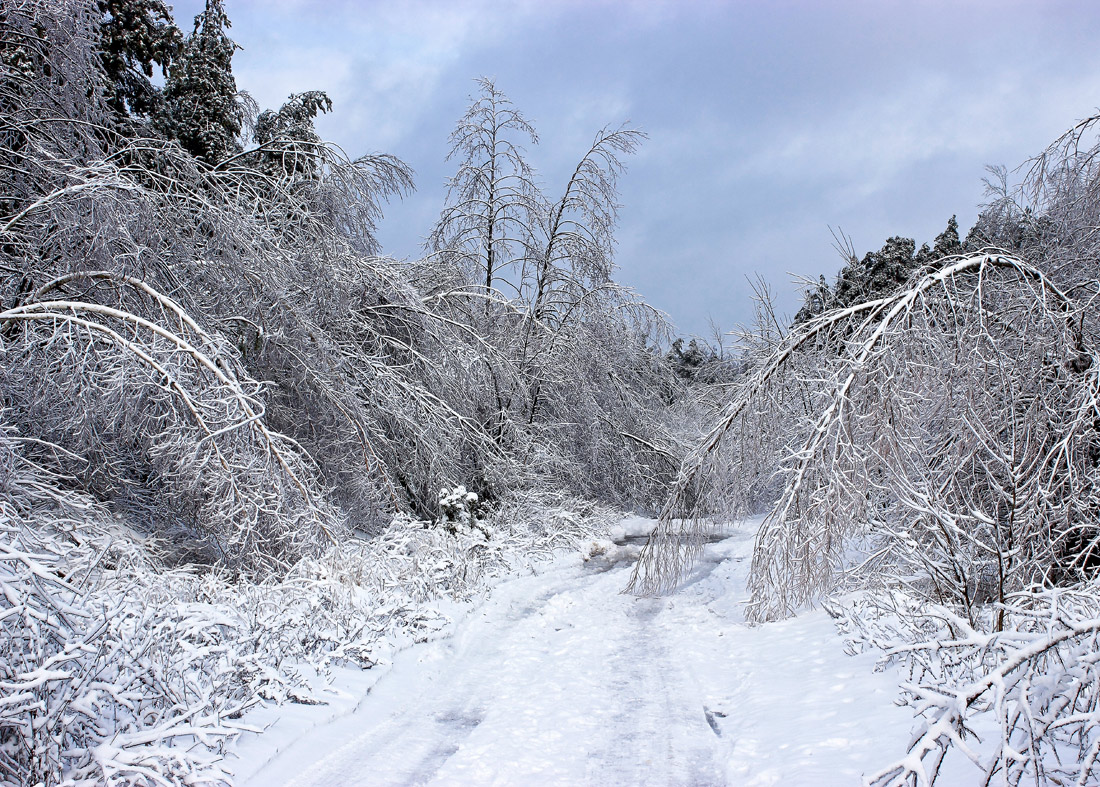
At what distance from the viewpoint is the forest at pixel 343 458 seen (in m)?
2.97

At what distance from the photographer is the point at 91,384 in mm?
6336

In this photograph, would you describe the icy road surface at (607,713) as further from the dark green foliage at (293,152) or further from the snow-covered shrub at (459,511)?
the dark green foliage at (293,152)

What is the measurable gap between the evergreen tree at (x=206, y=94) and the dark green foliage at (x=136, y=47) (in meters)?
0.45

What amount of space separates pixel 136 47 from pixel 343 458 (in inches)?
484

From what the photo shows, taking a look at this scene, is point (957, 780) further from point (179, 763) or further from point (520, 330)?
point (520, 330)

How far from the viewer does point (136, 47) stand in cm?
1542

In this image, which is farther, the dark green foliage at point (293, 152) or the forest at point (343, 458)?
the dark green foliage at point (293, 152)

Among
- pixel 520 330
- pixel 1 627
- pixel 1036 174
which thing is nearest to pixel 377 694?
pixel 1 627

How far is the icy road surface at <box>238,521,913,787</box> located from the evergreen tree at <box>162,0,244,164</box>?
12.7 m

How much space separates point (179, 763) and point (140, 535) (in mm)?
5146

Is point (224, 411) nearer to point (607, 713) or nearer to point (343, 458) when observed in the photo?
point (343, 458)

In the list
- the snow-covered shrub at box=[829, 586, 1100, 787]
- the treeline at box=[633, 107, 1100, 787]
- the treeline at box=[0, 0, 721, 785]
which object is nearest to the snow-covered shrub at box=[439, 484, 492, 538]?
the treeline at box=[0, 0, 721, 785]

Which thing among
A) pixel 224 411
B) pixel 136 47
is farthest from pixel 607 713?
pixel 136 47

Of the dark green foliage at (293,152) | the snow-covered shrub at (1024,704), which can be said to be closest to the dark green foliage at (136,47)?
the dark green foliage at (293,152)
